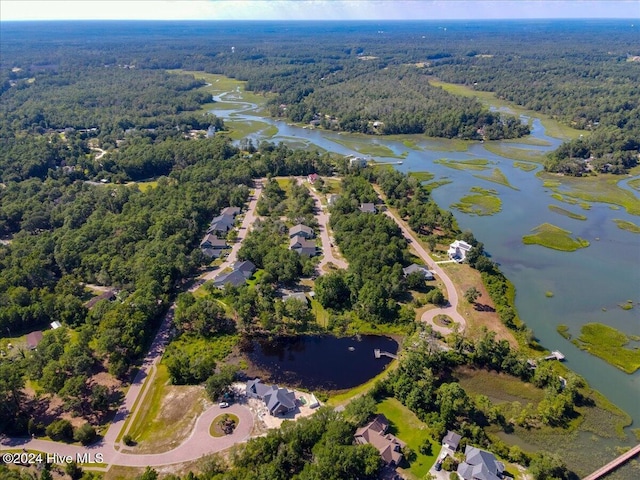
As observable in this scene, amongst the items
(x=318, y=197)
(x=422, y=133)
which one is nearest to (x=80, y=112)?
(x=318, y=197)

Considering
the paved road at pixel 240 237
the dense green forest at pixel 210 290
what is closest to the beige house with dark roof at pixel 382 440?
the dense green forest at pixel 210 290

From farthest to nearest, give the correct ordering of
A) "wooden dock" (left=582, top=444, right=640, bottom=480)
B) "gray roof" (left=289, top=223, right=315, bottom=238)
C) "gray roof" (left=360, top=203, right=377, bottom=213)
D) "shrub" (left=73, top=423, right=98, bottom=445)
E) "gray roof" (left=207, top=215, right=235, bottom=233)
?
"gray roof" (left=360, top=203, right=377, bottom=213) → "gray roof" (left=207, top=215, right=235, bottom=233) → "gray roof" (left=289, top=223, right=315, bottom=238) → "shrub" (left=73, top=423, right=98, bottom=445) → "wooden dock" (left=582, top=444, right=640, bottom=480)

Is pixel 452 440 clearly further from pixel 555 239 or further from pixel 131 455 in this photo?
pixel 555 239

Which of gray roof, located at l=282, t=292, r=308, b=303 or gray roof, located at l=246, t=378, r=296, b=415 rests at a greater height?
gray roof, located at l=282, t=292, r=308, b=303

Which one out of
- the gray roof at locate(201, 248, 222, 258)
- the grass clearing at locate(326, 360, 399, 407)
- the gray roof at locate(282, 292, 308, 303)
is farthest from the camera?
the gray roof at locate(201, 248, 222, 258)

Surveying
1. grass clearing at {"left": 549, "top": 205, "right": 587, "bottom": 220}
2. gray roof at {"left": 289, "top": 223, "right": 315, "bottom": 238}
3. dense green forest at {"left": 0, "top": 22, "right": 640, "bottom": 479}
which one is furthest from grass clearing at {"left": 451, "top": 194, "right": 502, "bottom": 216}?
gray roof at {"left": 289, "top": 223, "right": 315, "bottom": 238}

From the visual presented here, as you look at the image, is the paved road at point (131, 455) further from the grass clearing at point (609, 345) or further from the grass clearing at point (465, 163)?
the grass clearing at point (465, 163)

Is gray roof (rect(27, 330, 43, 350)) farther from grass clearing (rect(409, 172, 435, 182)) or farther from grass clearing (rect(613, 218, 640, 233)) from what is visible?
grass clearing (rect(613, 218, 640, 233))
